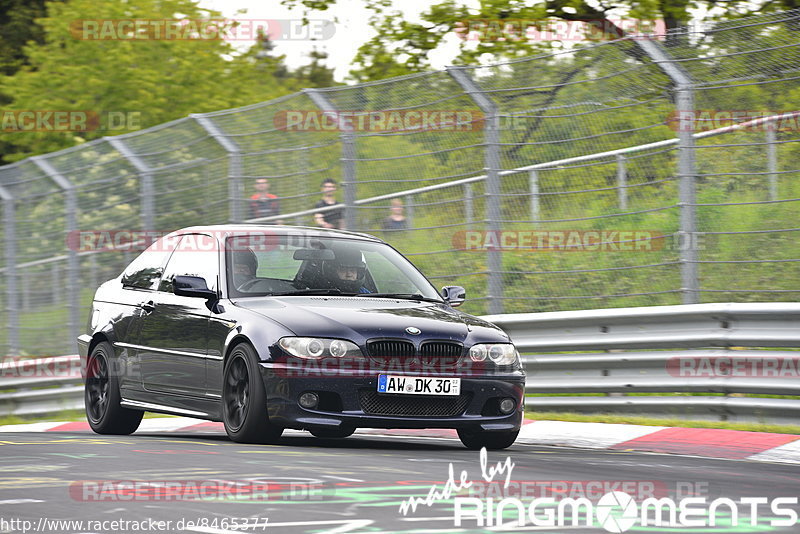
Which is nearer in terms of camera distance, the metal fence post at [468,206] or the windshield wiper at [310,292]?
the windshield wiper at [310,292]

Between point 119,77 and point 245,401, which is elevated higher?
point 119,77

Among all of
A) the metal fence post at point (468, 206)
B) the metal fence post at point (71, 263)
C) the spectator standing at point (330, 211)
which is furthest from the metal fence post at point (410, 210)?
the metal fence post at point (71, 263)

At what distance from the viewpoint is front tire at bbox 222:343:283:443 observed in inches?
348

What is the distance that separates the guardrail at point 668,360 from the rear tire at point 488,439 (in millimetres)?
1898

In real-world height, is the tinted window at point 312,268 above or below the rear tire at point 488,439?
above

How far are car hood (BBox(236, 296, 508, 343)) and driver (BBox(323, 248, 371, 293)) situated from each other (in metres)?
0.23

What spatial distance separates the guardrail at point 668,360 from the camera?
10258mm

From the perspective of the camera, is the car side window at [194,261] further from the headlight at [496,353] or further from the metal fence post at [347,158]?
the metal fence post at [347,158]

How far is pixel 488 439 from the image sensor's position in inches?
375

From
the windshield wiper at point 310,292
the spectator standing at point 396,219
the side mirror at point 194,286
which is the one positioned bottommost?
the windshield wiper at point 310,292

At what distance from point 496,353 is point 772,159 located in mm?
2674

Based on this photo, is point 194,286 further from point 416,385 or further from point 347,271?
point 416,385

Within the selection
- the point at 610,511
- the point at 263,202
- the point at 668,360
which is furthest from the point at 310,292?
the point at 263,202

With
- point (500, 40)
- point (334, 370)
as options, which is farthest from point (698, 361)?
point (500, 40)
